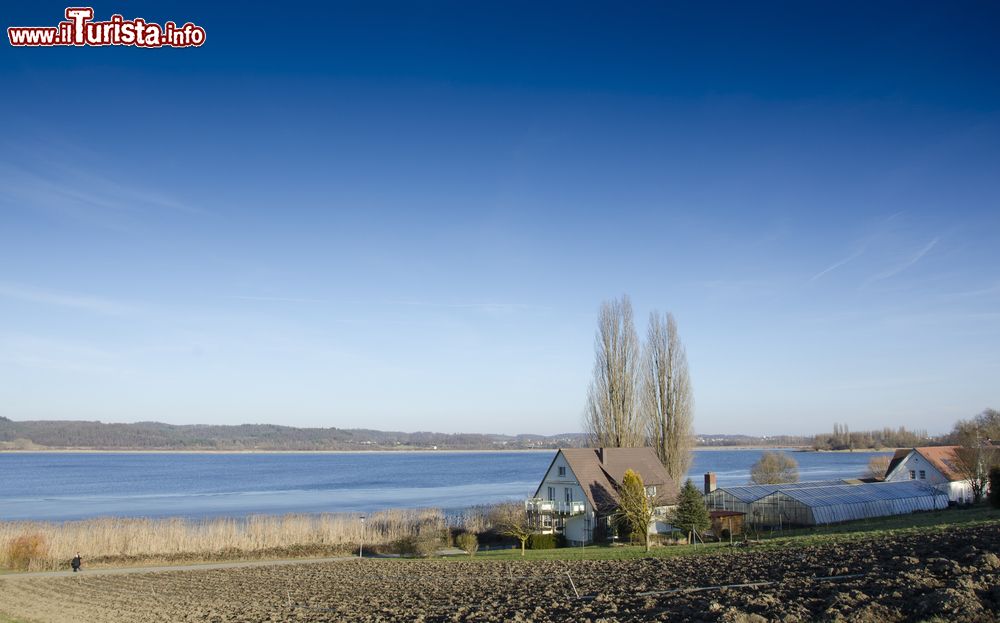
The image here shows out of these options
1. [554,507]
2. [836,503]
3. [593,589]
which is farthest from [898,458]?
[593,589]

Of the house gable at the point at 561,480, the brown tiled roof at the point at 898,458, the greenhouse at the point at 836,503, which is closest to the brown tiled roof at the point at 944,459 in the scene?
the brown tiled roof at the point at 898,458

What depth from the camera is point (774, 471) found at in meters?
74.2

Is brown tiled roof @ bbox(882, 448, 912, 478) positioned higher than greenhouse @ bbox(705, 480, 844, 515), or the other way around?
brown tiled roof @ bbox(882, 448, 912, 478)

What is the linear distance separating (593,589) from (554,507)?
27835 millimetres

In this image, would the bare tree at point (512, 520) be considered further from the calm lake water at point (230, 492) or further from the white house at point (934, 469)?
the white house at point (934, 469)

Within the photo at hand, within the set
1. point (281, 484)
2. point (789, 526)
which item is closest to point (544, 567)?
point (789, 526)

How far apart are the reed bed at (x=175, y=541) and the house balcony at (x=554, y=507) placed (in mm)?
6165

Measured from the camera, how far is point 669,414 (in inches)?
2094

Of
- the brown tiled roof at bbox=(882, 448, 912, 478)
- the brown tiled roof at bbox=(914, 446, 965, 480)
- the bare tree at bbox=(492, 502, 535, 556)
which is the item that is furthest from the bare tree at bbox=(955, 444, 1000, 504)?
the bare tree at bbox=(492, 502, 535, 556)

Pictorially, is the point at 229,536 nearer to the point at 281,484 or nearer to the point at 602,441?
the point at 602,441

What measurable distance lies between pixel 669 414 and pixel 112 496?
72564 mm

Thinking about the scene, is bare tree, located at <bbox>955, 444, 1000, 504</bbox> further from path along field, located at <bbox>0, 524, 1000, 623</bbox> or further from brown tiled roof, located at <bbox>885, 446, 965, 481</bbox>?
path along field, located at <bbox>0, 524, 1000, 623</bbox>

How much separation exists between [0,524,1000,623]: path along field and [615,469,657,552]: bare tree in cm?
935

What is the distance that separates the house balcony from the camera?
43719 millimetres
